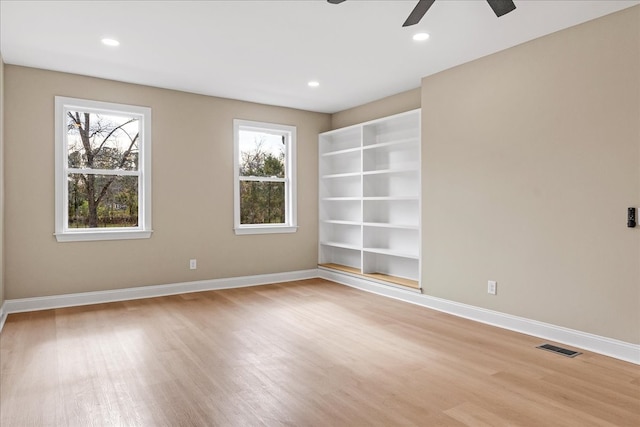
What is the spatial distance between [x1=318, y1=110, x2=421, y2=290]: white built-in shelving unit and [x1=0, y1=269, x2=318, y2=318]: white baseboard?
0.86 meters

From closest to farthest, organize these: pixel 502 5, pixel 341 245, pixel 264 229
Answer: pixel 502 5
pixel 264 229
pixel 341 245

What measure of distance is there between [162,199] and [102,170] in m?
0.75

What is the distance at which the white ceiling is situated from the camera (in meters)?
3.05

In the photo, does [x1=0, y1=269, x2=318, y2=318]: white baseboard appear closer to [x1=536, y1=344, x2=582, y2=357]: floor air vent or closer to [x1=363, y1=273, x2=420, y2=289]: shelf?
[x1=363, y1=273, x2=420, y2=289]: shelf

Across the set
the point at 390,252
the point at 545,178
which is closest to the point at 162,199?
the point at 390,252

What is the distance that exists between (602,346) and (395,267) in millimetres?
2653

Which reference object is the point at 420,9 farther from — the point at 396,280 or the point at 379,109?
the point at 396,280

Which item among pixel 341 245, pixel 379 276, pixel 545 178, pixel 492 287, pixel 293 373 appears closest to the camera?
pixel 293 373

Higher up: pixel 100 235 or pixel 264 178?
pixel 264 178

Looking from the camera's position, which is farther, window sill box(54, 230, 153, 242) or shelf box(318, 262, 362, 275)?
shelf box(318, 262, 362, 275)

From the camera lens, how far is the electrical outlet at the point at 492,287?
3922mm

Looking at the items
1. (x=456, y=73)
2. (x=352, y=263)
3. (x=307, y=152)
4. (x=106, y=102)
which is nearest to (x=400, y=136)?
(x=456, y=73)

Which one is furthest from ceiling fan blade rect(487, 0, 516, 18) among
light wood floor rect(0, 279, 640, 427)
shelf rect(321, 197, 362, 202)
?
shelf rect(321, 197, 362, 202)

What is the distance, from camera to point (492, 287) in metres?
3.95
